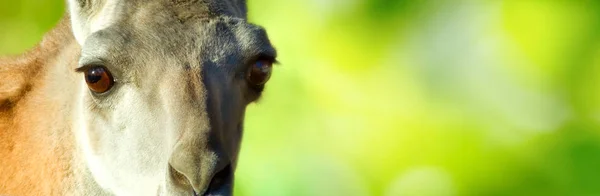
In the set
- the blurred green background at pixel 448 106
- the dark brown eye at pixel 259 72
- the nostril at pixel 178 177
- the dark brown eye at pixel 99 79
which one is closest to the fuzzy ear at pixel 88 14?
the dark brown eye at pixel 99 79

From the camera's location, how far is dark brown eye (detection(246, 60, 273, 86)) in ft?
11.5

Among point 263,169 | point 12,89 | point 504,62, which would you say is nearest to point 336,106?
point 263,169

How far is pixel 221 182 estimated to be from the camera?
10.3 ft

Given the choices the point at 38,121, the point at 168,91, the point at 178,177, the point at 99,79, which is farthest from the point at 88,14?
the point at 178,177

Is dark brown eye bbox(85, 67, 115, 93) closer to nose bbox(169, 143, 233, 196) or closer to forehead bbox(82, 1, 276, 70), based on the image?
forehead bbox(82, 1, 276, 70)

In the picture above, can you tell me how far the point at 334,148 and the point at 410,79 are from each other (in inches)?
46.8

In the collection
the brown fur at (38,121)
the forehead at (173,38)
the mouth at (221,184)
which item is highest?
the forehead at (173,38)

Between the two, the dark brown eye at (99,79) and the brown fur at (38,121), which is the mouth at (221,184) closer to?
the dark brown eye at (99,79)

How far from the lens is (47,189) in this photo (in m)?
3.85

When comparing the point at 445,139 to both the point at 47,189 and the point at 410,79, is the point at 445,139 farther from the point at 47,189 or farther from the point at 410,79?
the point at 47,189

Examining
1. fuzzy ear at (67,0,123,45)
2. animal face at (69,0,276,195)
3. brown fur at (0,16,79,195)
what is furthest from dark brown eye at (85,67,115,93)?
brown fur at (0,16,79,195)

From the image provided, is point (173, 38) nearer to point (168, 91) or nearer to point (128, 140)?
point (168, 91)

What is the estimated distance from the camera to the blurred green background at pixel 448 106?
9102 mm

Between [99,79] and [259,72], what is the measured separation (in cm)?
69
